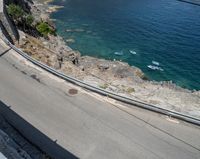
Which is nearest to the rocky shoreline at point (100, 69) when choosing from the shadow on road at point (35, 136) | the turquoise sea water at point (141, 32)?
the turquoise sea water at point (141, 32)

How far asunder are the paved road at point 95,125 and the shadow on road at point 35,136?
36cm

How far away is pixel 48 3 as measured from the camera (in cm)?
8944

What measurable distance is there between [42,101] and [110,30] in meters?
50.0

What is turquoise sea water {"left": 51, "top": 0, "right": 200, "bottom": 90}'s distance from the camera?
182 ft

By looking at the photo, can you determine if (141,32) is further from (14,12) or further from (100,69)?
(14,12)

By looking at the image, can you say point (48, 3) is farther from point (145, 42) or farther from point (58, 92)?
point (58, 92)

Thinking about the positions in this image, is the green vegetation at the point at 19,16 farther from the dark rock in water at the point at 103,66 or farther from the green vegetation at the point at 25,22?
the dark rock in water at the point at 103,66

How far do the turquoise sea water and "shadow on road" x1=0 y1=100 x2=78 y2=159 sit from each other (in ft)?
111

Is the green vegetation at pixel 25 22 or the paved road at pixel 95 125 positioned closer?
the paved road at pixel 95 125

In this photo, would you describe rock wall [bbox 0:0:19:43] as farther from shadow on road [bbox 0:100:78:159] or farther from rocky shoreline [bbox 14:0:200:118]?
shadow on road [bbox 0:100:78:159]

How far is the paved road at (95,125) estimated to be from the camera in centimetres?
1912

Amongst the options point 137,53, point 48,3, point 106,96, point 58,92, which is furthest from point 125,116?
point 48,3

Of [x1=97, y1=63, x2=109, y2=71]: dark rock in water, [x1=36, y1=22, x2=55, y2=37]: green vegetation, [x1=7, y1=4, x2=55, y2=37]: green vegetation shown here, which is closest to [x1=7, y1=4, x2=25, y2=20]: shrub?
[x1=7, y1=4, x2=55, y2=37]: green vegetation

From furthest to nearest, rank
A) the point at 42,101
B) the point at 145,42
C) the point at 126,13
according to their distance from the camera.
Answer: the point at 126,13
the point at 145,42
the point at 42,101
